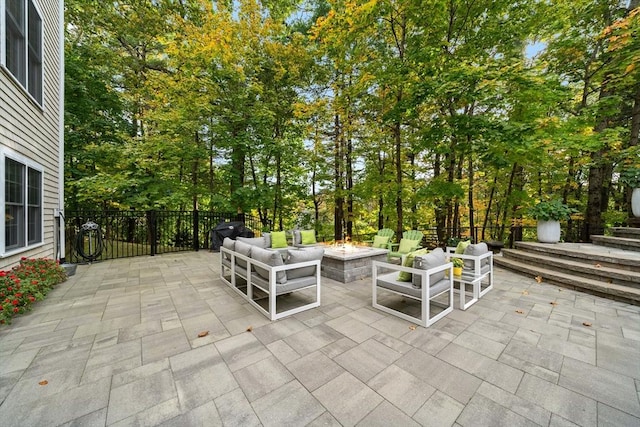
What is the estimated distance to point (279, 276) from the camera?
3281mm

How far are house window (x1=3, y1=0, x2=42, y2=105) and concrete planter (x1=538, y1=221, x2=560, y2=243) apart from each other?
414 inches

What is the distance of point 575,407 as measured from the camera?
1697 mm

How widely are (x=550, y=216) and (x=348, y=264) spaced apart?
5.06m

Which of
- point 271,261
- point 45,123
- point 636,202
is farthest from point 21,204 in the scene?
point 636,202

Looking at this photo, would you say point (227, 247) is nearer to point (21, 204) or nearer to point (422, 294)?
point (21, 204)

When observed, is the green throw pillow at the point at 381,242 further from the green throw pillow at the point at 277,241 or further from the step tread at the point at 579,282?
the step tread at the point at 579,282

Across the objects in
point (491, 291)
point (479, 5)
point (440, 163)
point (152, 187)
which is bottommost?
point (491, 291)

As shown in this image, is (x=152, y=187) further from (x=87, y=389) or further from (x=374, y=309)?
(x=374, y=309)

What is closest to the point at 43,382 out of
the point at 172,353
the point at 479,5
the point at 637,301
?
the point at 172,353

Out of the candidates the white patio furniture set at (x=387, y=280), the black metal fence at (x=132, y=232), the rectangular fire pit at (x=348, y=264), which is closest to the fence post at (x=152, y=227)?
the black metal fence at (x=132, y=232)

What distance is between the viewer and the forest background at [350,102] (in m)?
5.82

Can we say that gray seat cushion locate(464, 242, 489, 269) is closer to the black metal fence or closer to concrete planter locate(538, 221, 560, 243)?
concrete planter locate(538, 221, 560, 243)

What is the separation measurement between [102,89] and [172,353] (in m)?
10.9

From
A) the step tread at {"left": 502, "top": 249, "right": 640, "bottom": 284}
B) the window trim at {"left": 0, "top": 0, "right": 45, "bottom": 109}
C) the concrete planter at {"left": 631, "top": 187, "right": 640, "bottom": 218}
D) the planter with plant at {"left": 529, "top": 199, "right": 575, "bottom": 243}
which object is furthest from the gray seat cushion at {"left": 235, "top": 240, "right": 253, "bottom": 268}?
A: the concrete planter at {"left": 631, "top": 187, "right": 640, "bottom": 218}
